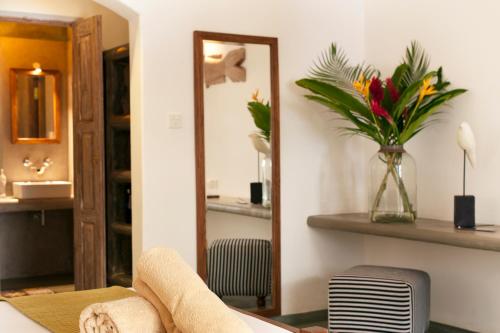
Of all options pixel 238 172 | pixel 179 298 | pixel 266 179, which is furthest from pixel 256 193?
pixel 179 298

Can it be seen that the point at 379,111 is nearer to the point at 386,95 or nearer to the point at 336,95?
the point at 386,95

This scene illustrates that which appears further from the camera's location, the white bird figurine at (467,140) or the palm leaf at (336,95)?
the palm leaf at (336,95)

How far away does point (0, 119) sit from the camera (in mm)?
7461

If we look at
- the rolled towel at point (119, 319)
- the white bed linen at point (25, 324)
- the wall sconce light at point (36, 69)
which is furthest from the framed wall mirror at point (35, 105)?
the rolled towel at point (119, 319)

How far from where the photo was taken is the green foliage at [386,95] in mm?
4949

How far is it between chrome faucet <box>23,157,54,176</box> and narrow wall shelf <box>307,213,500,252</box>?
3.17m

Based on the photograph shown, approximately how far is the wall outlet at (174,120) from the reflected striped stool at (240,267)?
79 centimetres

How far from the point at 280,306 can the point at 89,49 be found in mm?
2212

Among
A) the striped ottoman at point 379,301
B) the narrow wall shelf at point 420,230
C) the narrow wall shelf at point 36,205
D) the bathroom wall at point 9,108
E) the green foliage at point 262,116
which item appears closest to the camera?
the narrow wall shelf at point 420,230

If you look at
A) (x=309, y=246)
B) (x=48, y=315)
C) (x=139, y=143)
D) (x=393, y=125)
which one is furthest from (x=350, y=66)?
(x=48, y=315)

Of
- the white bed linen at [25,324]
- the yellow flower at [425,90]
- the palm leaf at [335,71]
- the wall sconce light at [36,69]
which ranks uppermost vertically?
the wall sconce light at [36,69]

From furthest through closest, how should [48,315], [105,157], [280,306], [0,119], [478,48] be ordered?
[0,119], [105,157], [280,306], [478,48], [48,315]

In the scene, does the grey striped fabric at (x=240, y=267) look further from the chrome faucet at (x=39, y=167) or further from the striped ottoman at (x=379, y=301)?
the chrome faucet at (x=39, y=167)

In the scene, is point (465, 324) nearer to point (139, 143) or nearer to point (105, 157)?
point (139, 143)
